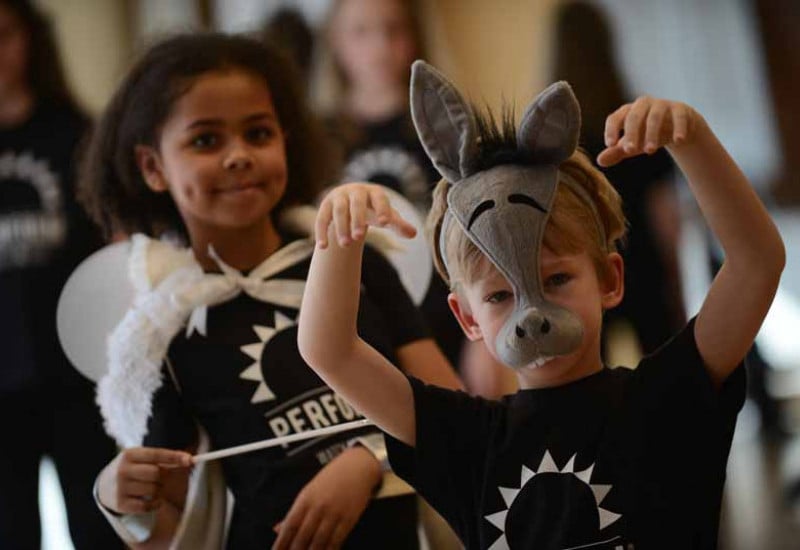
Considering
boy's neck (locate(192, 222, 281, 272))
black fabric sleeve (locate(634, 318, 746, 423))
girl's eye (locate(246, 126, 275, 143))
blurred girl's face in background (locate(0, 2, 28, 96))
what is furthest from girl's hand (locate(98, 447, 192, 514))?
blurred girl's face in background (locate(0, 2, 28, 96))

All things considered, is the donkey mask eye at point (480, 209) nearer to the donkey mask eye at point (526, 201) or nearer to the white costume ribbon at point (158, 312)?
the donkey mask eye at point (526, 201)

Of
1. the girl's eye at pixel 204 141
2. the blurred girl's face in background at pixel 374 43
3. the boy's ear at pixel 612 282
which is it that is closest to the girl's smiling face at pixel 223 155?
the girl's eye at pixel 204 141

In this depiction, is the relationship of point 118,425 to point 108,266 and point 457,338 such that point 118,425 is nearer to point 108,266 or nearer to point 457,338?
point 108,266

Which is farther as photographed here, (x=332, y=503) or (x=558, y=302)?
(x=332, y=503)

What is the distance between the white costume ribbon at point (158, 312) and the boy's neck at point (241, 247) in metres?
0.01

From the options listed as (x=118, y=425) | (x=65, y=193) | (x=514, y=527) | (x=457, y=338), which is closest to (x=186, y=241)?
(x=118, y=425)

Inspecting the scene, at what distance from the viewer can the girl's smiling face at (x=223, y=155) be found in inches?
41.8

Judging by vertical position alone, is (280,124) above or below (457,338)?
above

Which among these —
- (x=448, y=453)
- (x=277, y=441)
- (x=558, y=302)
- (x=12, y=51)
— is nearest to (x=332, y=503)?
(x=277, y=441)

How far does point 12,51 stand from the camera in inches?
71.7

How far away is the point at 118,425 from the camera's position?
1.07 metres

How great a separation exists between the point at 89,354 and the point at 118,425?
7 centimetres

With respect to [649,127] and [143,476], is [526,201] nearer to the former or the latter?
[649,127]

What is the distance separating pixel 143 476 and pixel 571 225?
414 mm
